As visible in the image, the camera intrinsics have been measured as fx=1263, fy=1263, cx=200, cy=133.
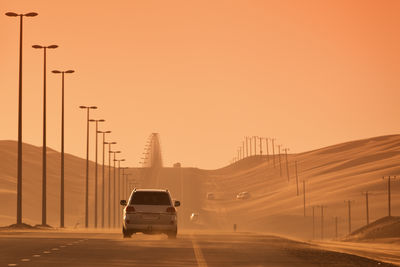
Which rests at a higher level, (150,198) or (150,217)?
(150,198)

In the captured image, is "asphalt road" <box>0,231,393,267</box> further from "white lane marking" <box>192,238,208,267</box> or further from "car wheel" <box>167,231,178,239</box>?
"car wheel" <box>167,231,178,239</box>

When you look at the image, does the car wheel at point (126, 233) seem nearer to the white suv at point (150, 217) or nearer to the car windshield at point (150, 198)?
the white suv at point (150, 217)

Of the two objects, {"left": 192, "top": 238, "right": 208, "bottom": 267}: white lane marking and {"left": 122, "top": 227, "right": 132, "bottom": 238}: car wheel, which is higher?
{"left": 122, "top": 227, "right": 132, "bottom": 238}: car wheel

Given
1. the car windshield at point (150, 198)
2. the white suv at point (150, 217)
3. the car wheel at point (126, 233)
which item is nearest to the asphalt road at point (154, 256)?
the white suv at point (150, 217)

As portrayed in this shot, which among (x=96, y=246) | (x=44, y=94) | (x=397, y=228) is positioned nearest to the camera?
(x=96, y=246)

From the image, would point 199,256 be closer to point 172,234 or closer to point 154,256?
point 154,256

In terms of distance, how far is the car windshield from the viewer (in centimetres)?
5328

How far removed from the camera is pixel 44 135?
90.8 meters

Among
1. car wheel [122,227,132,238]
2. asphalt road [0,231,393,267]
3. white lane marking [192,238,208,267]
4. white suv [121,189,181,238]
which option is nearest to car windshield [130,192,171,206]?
white suv [121,189,181,238]

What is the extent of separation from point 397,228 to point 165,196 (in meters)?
92.8

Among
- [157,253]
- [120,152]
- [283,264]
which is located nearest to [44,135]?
[157,253]

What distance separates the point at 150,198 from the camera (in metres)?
53.6

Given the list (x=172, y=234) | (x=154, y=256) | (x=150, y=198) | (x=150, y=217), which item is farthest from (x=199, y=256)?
(x=150, y=198)

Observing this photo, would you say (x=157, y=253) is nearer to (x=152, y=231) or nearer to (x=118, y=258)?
(x=118, y=258)
